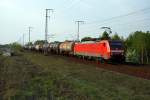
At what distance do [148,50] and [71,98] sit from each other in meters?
119

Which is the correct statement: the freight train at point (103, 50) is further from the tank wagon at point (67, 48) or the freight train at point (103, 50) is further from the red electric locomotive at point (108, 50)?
the tank wagon at point (67, 48)

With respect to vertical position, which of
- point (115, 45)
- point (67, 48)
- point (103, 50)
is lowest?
point (67, 48)

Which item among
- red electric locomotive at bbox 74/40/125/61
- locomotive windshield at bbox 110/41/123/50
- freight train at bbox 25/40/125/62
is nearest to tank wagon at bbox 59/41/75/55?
freight train at bbox 25/40/125/62

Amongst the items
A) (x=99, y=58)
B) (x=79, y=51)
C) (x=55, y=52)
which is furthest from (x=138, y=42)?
(x=99, y=58)

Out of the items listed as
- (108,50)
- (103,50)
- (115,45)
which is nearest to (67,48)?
(103,50)

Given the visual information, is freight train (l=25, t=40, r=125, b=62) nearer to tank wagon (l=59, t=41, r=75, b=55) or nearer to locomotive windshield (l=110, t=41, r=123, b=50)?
locomotive windshield (l=110, t=41, r=123, b=50)

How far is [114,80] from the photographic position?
20750 mm

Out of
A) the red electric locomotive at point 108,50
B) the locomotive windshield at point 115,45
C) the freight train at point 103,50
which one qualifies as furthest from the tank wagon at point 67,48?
the locomotive windshield at point 115,45

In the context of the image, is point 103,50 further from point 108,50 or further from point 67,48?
point 67,48

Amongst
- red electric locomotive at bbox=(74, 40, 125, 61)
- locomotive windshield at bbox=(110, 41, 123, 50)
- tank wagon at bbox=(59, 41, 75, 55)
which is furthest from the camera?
tank wagon at bbox=(59, 41, 75, 55)

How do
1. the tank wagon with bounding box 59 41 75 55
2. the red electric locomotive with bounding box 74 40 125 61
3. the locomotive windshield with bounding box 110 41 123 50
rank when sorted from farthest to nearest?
the tank wagon with bounding box 59 41 75 55
the locomotive windshield with bounding box 110 41 123 50
the red electric locomotive with bounding box 74 40 125 61

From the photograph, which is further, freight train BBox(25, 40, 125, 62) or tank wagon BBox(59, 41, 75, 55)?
tank wagon BBox(59, 41, 75, 55)

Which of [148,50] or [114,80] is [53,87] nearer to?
[114,80]

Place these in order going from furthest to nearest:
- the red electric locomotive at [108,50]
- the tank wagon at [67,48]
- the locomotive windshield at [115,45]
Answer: the tank wagon at [67,48] → the locomotive windshield at [115,45] → the red electric locomotive at [108,50]
